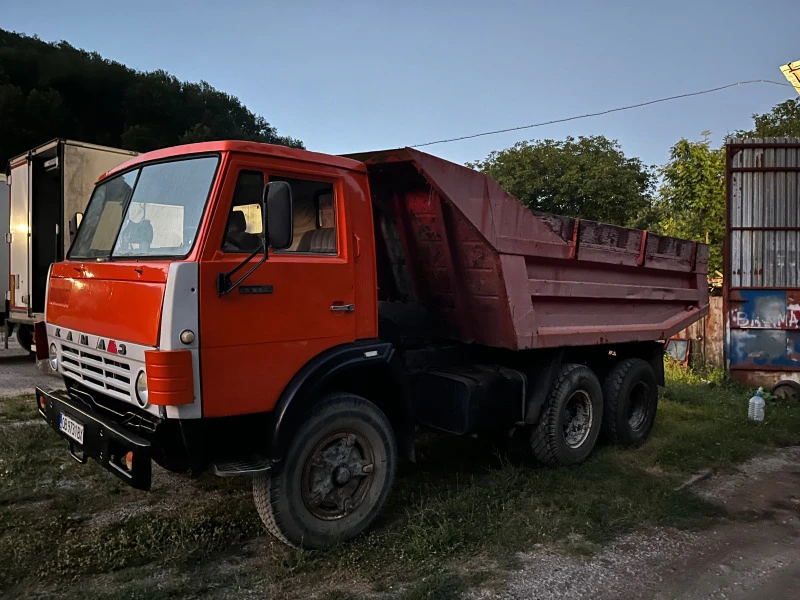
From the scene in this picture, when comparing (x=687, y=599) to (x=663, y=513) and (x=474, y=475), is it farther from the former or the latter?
(x=474, y=475)

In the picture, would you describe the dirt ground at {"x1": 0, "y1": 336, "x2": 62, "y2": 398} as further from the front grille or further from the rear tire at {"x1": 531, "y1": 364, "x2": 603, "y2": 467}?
the rear tire at {"x1": 531, "y1": 364, "x2": 603, "y2": 467}

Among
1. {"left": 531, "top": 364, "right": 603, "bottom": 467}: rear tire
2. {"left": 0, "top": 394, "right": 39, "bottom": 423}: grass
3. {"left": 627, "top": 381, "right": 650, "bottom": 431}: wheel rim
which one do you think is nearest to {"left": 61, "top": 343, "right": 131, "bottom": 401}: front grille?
{"left": 0, "top": 394, "right": 39, "bottom": 423}: grass

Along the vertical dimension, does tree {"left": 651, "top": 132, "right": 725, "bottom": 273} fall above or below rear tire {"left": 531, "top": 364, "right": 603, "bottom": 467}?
above

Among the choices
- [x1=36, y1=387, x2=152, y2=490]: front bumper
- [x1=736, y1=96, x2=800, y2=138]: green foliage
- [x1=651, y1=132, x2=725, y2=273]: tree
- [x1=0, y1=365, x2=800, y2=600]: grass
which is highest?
[x1=736, y1=96, x2=800, y2=138]: green foliage

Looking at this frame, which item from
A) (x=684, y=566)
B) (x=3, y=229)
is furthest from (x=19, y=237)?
(x=684, y=566)

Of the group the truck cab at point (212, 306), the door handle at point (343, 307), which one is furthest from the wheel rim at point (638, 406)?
the door handle at point (343, 307)

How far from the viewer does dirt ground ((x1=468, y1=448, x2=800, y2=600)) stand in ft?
11.2

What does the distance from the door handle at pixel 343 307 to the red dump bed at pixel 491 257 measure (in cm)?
104

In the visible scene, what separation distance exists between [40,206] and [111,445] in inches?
297

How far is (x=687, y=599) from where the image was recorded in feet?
10.9

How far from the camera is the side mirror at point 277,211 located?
10.8 ft

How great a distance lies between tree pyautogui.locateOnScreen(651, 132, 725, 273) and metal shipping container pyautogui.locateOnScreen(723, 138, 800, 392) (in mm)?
3130

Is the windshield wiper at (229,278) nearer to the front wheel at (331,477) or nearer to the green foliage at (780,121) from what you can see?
the front wheel at (331,477)

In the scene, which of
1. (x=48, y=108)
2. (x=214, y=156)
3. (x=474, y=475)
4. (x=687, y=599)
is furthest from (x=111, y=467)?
(x=48, y=108)
